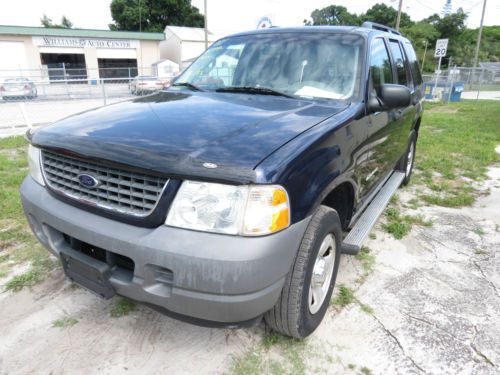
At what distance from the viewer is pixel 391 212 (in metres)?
4.32

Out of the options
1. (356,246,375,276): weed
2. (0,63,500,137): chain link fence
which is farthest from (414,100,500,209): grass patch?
(0,63,500,137): chain link fence

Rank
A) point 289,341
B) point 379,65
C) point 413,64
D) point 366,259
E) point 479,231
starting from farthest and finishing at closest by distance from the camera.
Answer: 1. point 413,64
2. point 479,231
3. point 366,259
4. point 379,65
5. point 289,341

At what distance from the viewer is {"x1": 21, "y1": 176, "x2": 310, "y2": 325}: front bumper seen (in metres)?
1.63

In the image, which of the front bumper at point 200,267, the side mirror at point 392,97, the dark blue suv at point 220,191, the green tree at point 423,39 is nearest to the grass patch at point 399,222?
the dark blue suv at point 220,191

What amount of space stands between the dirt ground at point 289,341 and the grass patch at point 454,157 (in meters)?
2.12

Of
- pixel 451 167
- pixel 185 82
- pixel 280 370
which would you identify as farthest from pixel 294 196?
pixel 451 167

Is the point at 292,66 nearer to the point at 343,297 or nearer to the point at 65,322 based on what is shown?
the point at 343,297

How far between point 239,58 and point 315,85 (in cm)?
85

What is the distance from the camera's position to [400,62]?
3.93m

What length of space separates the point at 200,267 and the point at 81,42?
125 ft

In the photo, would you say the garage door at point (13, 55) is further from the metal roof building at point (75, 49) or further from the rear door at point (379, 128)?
the rear door at point (379, 128)

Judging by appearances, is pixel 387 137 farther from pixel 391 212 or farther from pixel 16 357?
pixel 16 357

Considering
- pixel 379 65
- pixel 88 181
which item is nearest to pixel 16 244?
pixel 88 181

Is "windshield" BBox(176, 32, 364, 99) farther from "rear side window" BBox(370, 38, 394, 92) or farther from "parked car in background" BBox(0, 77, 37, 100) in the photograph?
"parked car in background" BBox(0, 77, 37, 100)
